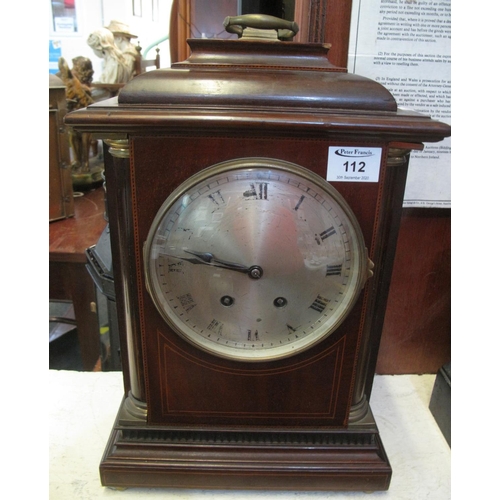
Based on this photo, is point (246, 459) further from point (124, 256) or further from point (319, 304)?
point (124, 256)

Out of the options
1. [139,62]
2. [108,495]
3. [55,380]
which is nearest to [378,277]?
[108,495]

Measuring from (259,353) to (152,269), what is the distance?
0.81 feet

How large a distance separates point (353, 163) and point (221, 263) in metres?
0.27

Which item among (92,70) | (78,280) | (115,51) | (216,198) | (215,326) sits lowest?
(78,280)

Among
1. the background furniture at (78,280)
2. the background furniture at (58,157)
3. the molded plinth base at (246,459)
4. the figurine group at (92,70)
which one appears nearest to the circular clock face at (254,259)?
the molded plinth base at (246,459)

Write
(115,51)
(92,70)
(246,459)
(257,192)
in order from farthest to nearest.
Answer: (115,51)
(92,70)
(246,459)
(257,192)

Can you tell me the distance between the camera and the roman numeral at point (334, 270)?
81 cm

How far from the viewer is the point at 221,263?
791 mm

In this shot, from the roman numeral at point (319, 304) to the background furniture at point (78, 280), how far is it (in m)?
1.14

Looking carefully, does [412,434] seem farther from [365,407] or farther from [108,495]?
[108,495]

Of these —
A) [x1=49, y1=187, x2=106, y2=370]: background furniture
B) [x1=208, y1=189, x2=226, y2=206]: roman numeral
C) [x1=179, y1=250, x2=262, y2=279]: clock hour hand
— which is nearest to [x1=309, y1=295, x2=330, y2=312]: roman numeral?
[x1=179, y1=250, x2=262, y2=279]: clock hour hand

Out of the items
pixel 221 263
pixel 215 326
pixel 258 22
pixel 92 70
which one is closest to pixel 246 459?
pixel 215 326

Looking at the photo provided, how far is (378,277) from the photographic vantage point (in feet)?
2.88

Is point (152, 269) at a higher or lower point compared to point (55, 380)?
higher
